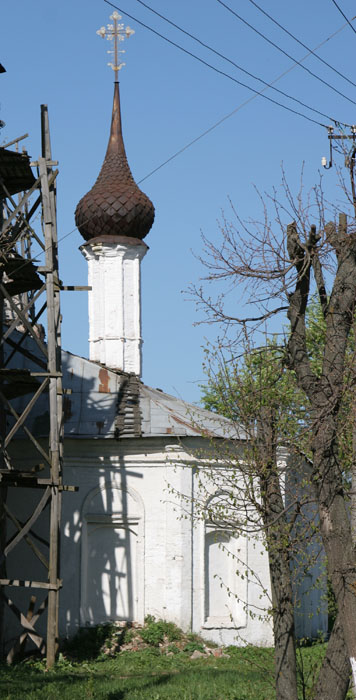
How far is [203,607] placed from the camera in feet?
57.8

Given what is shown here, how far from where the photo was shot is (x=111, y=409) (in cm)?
1880

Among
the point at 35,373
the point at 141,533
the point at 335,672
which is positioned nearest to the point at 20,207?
the point at 35,373

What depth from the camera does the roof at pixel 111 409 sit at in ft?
59.8

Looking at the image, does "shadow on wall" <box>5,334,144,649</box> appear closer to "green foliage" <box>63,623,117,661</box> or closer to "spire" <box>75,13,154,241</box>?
"green foliage" <box>63,623,117,661</box>

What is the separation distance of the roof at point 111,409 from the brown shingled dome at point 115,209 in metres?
3.62

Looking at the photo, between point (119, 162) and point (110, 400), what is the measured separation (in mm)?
6793

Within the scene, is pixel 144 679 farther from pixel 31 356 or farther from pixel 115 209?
pixel 115 209

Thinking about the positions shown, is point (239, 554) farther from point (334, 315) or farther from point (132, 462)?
point (334, 315)

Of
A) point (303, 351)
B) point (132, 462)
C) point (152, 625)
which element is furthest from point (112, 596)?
point (303, 351)

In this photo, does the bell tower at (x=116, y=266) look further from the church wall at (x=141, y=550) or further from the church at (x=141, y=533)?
the church wall at (x=141, y=550)

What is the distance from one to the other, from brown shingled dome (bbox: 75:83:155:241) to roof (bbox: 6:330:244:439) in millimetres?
3615

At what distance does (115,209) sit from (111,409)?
17.8 ft

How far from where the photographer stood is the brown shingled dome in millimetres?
22109

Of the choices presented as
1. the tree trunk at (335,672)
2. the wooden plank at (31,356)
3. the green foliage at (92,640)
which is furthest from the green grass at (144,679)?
the wooden plank at (31,356)
